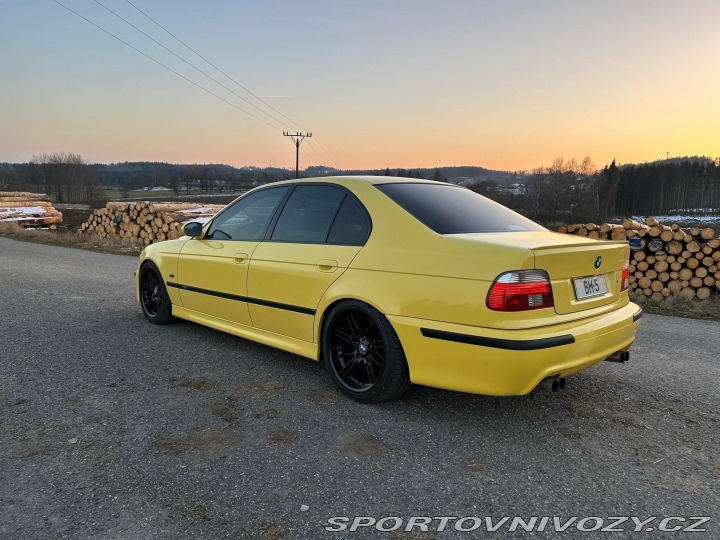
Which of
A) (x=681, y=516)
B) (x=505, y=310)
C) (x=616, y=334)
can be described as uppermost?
(x=505, y=310)

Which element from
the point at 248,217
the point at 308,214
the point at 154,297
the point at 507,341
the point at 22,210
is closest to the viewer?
the point at 507,341

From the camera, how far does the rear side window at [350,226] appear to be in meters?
3.38

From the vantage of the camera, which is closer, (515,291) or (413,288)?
(515,291)

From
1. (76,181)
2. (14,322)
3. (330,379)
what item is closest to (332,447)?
(330,379)

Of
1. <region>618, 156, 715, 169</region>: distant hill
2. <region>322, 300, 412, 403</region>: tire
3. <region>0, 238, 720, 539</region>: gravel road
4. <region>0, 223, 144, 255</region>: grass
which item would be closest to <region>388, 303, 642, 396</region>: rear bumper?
<region>322, 300, 412, 403</region>: tire

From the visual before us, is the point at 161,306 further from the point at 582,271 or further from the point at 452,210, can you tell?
the point at 582,271

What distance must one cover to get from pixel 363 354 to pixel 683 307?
644cm

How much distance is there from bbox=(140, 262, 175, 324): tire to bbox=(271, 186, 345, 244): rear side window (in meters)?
1.86

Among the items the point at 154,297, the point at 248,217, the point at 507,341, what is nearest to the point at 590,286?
the point at 507,341

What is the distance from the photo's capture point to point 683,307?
7457 millimetres

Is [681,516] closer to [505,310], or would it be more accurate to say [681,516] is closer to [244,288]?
[505,310]

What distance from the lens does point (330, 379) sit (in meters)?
3.77

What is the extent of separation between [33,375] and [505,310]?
3.56 meters

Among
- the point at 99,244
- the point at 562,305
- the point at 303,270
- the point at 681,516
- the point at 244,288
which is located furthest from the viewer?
the point at 99,244
